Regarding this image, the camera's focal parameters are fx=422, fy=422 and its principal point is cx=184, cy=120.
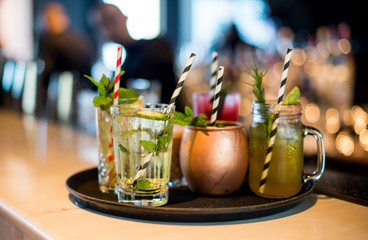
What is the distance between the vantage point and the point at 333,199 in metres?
0.98

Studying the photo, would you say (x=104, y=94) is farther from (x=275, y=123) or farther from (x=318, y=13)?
(x=318, y=13)

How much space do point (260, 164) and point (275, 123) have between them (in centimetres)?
10

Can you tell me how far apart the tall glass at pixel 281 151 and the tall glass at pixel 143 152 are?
0.20 metres

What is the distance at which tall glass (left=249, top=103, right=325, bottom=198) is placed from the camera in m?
0.91

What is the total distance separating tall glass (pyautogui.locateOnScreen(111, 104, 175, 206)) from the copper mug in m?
0.08

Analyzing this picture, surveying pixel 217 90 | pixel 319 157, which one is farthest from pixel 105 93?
pixel 319 157

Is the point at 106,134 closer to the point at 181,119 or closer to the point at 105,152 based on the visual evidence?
the point at 105,152

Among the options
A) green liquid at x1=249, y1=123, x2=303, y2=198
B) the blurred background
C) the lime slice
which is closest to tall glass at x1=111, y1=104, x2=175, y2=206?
the lime slice

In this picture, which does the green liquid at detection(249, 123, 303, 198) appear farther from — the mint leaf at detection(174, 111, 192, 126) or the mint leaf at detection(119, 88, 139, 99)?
the mint leaf at detection(119, 88, 139, 99)

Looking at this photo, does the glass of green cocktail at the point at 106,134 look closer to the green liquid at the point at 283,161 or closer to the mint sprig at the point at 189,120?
the mint sprig at the point at 189,120

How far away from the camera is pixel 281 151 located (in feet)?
2.99

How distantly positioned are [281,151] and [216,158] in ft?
0.46

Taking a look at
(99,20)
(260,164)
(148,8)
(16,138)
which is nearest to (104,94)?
(260,164)

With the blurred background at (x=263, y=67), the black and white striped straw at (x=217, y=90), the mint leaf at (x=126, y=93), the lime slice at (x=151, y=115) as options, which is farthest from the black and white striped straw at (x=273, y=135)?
the blurred background at (x=263, y=67)
